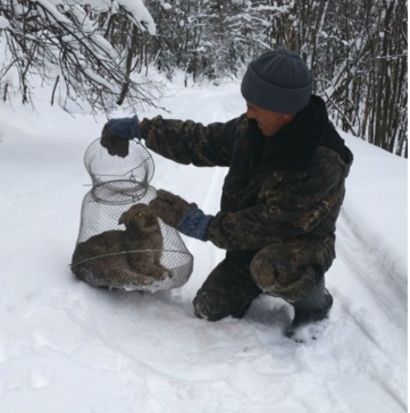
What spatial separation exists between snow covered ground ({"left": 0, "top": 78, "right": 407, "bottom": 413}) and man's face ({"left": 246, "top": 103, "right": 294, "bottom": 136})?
1.07 m

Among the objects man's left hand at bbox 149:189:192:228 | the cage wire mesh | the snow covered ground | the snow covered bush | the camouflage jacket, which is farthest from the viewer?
the snow covered bush

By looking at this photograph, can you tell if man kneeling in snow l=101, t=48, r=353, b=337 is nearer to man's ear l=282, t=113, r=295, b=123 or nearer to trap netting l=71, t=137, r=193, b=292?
man's ear l=282, t=113, r=295, b=123

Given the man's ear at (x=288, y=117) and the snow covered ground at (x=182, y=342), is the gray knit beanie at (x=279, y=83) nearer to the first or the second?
the man's ear at (x=288, y=117)

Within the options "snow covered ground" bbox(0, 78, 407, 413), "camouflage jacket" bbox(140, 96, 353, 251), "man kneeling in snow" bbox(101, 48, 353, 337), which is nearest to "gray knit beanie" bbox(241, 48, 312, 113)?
"man kneeling in snow" bbox(101, 48, 353, 337)

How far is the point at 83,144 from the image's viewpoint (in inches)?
287

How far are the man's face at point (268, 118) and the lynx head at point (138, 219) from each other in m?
0.83

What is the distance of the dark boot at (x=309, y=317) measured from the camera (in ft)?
8.71

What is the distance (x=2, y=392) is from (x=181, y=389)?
0.71 metres

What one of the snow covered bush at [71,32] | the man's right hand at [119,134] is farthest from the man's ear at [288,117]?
the snow covered bush at [71,32]

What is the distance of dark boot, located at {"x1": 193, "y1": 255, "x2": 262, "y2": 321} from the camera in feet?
9.32

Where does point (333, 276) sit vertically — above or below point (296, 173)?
below

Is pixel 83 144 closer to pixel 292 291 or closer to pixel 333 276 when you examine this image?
pixel 333 276

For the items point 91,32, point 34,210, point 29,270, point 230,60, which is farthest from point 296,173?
point 230,60

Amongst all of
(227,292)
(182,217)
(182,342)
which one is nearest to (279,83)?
(182,217)
